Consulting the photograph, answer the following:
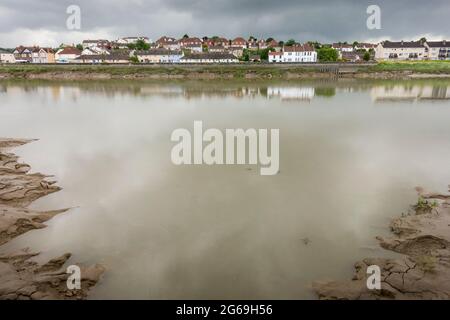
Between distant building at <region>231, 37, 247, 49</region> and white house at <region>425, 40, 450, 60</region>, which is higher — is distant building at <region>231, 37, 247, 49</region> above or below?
above

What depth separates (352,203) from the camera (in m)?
11.0

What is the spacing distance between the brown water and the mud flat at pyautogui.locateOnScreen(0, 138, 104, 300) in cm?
37

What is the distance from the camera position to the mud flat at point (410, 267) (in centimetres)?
679

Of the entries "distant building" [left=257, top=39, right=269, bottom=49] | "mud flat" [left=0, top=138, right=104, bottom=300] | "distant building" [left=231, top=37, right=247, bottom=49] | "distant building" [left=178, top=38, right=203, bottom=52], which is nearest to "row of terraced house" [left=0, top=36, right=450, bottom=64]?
"distant building" [left=231, top=37, right=247, bottom=49]

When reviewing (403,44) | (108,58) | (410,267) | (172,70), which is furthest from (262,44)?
(410,267)

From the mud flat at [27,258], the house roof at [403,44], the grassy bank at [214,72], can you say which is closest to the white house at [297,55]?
the grassy bank at [214,72]

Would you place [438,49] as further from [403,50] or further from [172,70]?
[172,70]

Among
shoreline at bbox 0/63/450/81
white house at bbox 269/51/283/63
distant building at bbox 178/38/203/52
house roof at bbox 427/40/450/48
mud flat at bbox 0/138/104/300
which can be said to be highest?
distant building at bbox 178/38/203/52

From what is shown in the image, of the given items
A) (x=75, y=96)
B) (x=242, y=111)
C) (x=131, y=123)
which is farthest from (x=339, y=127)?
(x=75, y=96)

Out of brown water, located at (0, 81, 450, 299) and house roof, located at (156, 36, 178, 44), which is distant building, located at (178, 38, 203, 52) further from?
brown water, located at (0, 81, 450, 299)

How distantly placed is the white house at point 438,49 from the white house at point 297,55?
4296 cm

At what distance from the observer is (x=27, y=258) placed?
823cm

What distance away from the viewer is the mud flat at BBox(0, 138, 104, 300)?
6887 millimetres

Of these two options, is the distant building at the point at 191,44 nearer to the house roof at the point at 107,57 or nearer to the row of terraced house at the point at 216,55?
the row of terraced house at the point at 216,55
